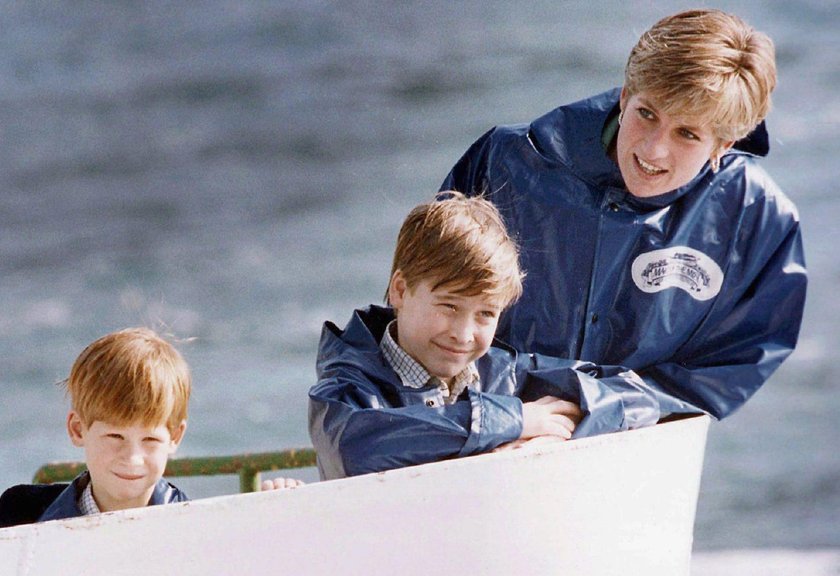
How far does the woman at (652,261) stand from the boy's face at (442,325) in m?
0.43

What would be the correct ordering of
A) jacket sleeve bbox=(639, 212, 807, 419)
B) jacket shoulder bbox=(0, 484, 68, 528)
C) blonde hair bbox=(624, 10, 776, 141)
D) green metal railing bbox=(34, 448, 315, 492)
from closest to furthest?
jacket shoulder bbox=(0, 484, 68, 528)
blonde hair bbox=(624, 10, 776, 141)
jacket sleeve bbox=(639, 212, 807, 419)
green metal railing bbox=(34, 448, 315, 492)

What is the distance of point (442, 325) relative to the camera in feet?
6.57

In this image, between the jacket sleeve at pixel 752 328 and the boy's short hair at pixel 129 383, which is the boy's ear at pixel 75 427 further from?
the jacket sleeve at pixel 752 328

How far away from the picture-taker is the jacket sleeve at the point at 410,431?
189cm

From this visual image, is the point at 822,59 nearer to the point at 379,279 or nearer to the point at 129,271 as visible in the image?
the point at 379,279

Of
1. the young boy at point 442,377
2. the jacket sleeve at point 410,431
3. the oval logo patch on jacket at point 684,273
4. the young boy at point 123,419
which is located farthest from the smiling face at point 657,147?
the young boy at point 123,419

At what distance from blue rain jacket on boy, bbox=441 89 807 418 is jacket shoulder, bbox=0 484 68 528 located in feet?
2.82

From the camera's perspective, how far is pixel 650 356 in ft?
8.00

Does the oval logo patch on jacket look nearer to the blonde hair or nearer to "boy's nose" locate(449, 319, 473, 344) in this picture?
the blonde hair

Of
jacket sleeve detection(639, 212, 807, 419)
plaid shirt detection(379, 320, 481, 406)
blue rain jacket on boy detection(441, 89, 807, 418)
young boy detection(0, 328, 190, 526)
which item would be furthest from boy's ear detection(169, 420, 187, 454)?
jacket sleeve detection(639, 212, 807, 419)

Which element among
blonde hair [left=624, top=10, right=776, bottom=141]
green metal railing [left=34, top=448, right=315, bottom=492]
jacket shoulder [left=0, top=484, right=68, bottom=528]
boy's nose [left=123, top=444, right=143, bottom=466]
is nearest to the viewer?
boy's nose [left=123, top=444, right=143, bottom=466]

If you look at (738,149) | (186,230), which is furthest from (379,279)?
(738,149)

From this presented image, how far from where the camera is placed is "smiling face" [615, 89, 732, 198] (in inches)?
89.4

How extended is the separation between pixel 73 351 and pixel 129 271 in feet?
2.17
